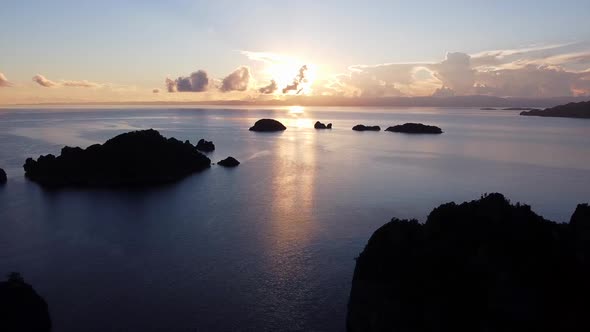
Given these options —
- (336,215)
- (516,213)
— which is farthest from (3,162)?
(516,213)

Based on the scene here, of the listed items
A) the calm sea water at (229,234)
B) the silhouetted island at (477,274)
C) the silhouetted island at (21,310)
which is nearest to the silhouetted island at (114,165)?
the calm sea water at (229,234)

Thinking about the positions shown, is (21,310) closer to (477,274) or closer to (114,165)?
(477,274)

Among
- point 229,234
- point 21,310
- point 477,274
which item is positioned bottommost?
point 229,234

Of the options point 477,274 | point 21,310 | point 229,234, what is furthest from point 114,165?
point 477,274

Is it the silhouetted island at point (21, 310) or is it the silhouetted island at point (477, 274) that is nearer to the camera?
the silhouetted island at point (477, 274)

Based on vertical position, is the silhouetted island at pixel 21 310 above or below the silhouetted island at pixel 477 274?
below

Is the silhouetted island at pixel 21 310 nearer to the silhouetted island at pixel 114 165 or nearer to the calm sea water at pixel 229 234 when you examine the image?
the calm sea water at pixel 229 234

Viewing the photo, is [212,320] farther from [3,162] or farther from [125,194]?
[3,162]
